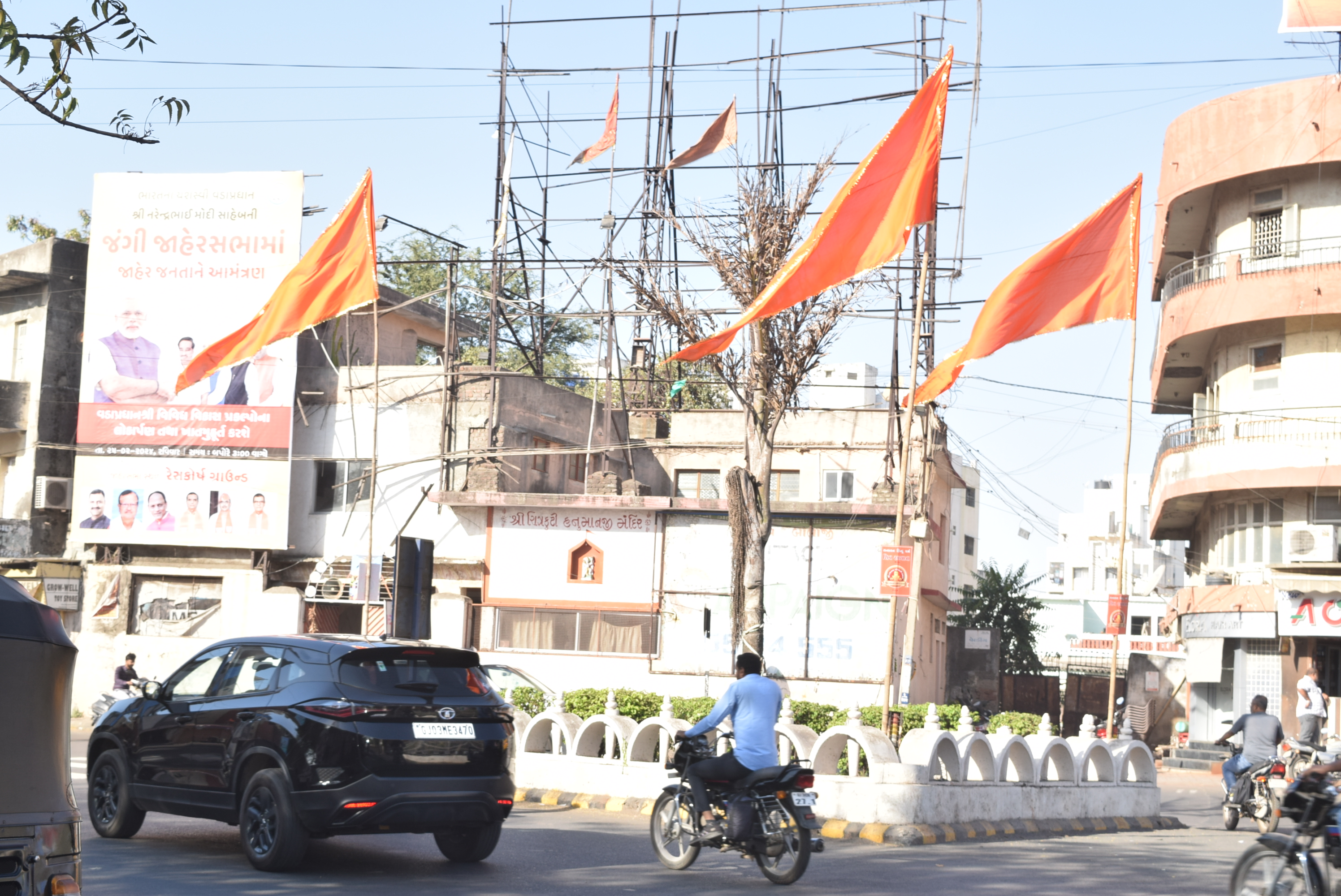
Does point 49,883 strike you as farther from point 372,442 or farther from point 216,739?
point 372,442

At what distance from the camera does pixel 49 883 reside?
5457 mm

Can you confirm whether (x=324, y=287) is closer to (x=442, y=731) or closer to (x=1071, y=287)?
(x=1071, y=287)

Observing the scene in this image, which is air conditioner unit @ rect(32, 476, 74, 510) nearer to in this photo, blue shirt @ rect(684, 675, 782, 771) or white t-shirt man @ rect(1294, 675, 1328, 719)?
white t-shirt man @ rect(1294, 675, 1328, 719)

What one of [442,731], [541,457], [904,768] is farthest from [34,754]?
[541,457]

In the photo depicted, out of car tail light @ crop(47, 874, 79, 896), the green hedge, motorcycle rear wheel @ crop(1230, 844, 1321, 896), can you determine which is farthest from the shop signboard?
car tail light @ crop(47, 874, 79, 896)

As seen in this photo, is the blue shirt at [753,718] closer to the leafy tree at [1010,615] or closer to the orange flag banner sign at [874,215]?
the orange flag banner sign at [874,215]

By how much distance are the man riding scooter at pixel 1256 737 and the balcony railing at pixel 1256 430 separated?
14.8m

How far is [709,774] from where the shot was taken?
1072cm

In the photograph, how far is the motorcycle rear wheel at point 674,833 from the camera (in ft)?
35.9

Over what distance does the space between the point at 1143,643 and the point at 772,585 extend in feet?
47.0

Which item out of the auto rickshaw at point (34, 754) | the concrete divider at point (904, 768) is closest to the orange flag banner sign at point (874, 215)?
the concrete divider at point (904, 768)

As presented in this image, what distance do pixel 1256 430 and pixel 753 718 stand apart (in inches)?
1044

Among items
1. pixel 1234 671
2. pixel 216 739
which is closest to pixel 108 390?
pixel 216 739

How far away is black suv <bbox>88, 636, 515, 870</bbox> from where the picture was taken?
32.3 feet
